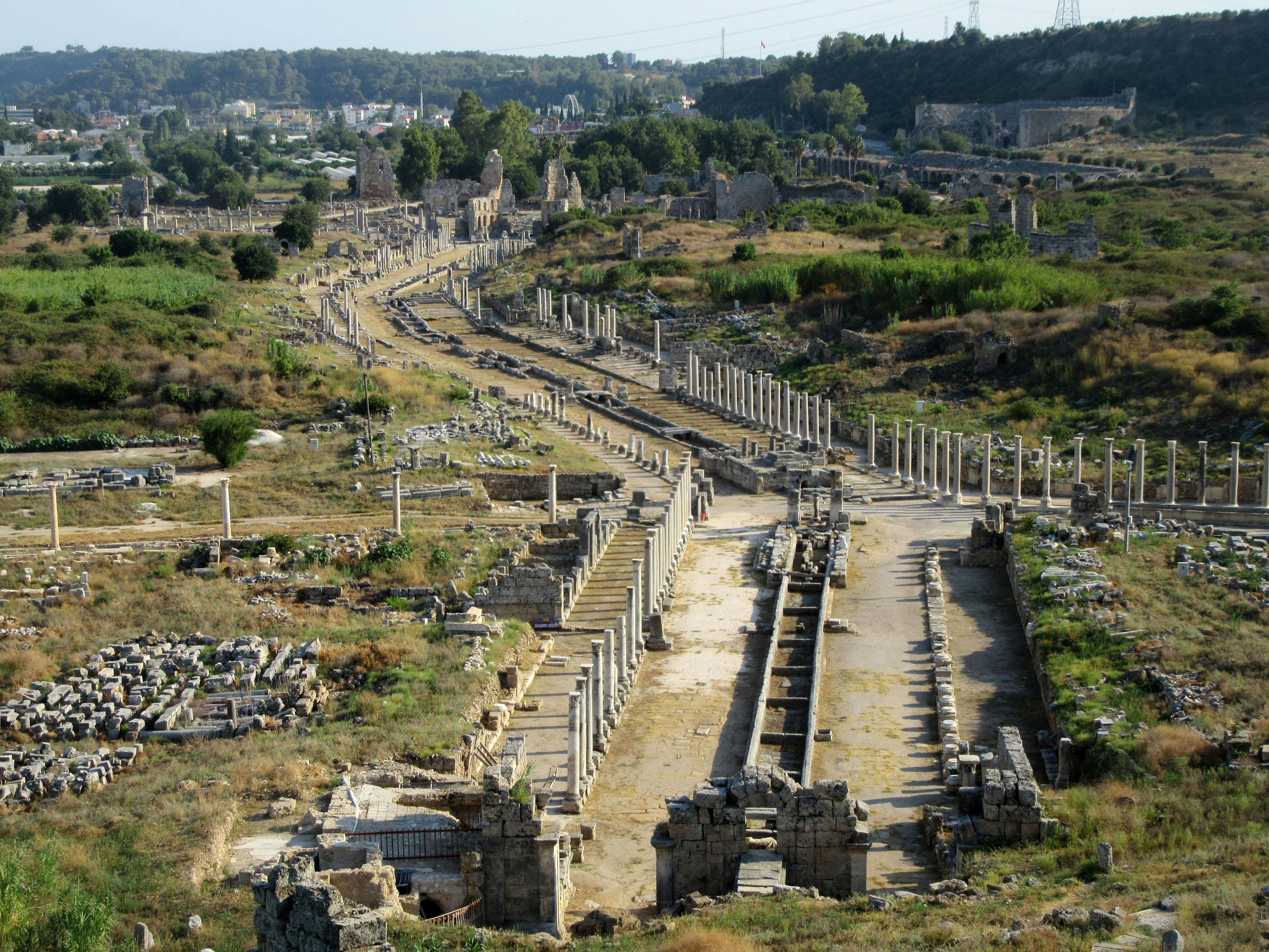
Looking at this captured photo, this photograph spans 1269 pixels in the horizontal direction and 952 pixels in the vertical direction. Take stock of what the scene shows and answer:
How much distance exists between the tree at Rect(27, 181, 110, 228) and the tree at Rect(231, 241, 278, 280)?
103 ft

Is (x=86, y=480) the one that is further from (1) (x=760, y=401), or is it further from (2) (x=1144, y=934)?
(2) (x=1144, y=934)

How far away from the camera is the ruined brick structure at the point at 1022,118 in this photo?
136 meters

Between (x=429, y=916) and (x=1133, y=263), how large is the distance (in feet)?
166

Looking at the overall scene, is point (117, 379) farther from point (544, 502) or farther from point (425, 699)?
point (425, 699)

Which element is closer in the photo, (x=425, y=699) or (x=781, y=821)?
(x=781, y=821)

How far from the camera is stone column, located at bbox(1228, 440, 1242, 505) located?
35.6 meters

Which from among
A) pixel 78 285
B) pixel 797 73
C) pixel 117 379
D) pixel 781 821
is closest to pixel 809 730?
pixel 781 821

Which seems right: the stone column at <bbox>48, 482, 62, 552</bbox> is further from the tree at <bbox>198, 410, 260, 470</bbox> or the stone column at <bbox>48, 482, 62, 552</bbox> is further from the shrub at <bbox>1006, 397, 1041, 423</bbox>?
the shrub at <bbox>1006, 397, 1041, 423</bbox>

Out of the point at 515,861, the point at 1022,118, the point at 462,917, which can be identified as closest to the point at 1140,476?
the point at 515,861

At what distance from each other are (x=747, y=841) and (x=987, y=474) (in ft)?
73.2

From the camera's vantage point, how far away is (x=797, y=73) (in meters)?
190

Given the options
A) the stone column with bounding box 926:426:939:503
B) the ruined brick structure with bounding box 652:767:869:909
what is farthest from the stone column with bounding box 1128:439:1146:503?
the ruined brick structure with bounding box 652:767:869:909

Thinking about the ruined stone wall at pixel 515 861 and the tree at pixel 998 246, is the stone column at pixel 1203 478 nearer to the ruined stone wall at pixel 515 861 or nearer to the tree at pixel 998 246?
the ruined stone wall at pixel 515 861

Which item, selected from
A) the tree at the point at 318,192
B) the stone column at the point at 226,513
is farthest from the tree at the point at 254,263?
the stone column at the point at 226,513
